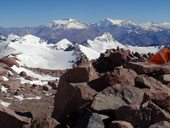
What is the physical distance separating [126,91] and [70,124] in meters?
1.85

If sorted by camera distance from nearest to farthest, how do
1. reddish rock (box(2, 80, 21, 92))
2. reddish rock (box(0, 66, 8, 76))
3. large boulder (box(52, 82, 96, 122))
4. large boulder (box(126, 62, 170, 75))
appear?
large boulder (box(52, 82, 96, 122)) → large boulder (box(126, 62, 170, 75)) → reddish rock (box(2, 80, 21, 92)) → reddish rock (box(0, 66, 8, 76))

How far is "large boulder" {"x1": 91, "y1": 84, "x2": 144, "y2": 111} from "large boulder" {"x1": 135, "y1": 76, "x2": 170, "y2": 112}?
44cm

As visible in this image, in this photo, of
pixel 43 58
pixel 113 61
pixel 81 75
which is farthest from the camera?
pixel 43 58

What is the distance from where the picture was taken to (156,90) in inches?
502

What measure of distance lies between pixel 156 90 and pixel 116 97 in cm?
150

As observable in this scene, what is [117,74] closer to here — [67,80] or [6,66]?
[67,80]

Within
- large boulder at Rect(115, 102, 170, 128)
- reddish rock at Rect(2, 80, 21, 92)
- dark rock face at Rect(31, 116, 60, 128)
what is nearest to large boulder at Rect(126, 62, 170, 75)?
large boulder at Rect(115, 102, 170, 128)

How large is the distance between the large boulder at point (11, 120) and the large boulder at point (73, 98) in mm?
1022

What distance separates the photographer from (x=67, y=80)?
14102 mm

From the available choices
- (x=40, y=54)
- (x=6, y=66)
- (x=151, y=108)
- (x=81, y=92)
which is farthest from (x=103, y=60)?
(x=40, y=54)

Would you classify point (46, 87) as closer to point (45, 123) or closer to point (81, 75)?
point (81, 75)

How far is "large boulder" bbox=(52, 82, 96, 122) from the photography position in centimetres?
1234

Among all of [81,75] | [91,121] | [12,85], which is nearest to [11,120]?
[81,75]

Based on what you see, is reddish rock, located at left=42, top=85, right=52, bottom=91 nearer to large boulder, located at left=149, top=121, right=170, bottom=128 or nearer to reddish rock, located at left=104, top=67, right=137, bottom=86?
reddish rock, located at left=104, top=67, right=137, bottom=86
